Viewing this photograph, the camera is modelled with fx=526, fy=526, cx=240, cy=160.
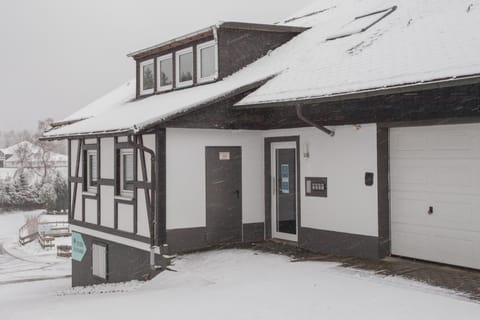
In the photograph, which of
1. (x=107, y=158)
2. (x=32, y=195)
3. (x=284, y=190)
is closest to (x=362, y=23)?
(x=284, y=190)

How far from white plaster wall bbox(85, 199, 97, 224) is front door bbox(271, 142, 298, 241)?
4.69 metres

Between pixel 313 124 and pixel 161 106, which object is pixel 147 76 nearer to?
pixel 161 106

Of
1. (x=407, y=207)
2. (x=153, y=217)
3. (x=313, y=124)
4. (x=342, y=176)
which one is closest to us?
(x=407, y=207)

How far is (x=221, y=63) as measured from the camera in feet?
40.4

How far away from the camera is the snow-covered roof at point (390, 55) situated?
7.53 m

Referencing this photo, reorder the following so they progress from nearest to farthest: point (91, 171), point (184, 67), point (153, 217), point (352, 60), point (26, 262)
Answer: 1. point (352, 60)
2. point (153, 217)
3. point (184, 67)
4. point (91, 171)
5. point (26, 262)

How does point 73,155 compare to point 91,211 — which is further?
point 73,155

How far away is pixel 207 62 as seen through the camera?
1270cm

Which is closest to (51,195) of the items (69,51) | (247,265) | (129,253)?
(129,253)

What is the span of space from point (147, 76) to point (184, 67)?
193 cm

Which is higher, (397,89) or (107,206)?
(397,89)

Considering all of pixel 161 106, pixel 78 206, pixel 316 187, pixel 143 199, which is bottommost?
pixel 78 206

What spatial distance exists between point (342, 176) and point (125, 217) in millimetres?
4970

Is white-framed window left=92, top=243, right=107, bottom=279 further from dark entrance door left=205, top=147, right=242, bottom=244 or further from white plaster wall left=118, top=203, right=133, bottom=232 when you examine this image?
dark entrance door left=205, top=147, right=242, bottom=244
